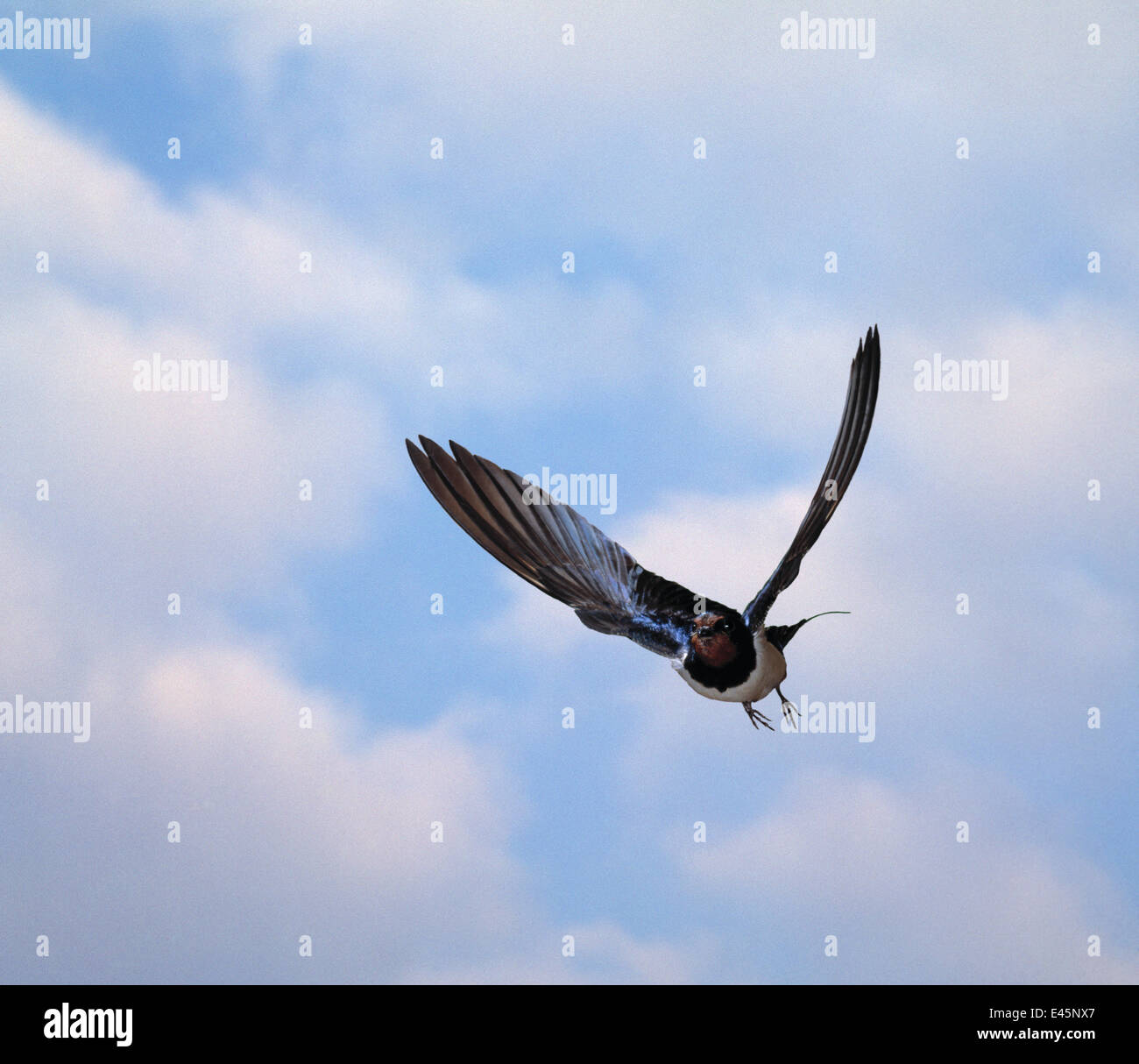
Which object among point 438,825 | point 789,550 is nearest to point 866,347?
point 789,550

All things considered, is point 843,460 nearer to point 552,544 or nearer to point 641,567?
point 641,567

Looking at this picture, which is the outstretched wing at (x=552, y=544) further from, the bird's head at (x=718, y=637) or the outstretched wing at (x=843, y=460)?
the outstretched wing at (x=843, y=460)

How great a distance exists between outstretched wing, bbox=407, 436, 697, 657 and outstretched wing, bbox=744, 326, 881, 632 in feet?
1.66

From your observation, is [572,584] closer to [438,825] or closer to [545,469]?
[545,469]

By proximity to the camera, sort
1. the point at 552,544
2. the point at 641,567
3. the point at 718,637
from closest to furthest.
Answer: the point at 718,637, the point at 641,567, the point at 552,544

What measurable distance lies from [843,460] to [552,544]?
69.5 inches

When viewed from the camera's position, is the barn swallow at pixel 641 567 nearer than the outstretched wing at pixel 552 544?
Yes

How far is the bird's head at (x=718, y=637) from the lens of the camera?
273 inches

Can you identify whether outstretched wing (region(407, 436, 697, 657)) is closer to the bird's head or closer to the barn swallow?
the barn swallow

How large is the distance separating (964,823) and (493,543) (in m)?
3.38

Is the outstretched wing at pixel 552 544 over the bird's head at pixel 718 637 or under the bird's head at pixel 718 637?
over

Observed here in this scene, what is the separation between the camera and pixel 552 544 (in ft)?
24.2

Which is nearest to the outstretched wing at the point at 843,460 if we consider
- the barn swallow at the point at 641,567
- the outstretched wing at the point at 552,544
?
the barn swallow at the point at 641,567

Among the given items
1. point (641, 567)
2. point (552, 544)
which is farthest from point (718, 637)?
point (552, 544)
